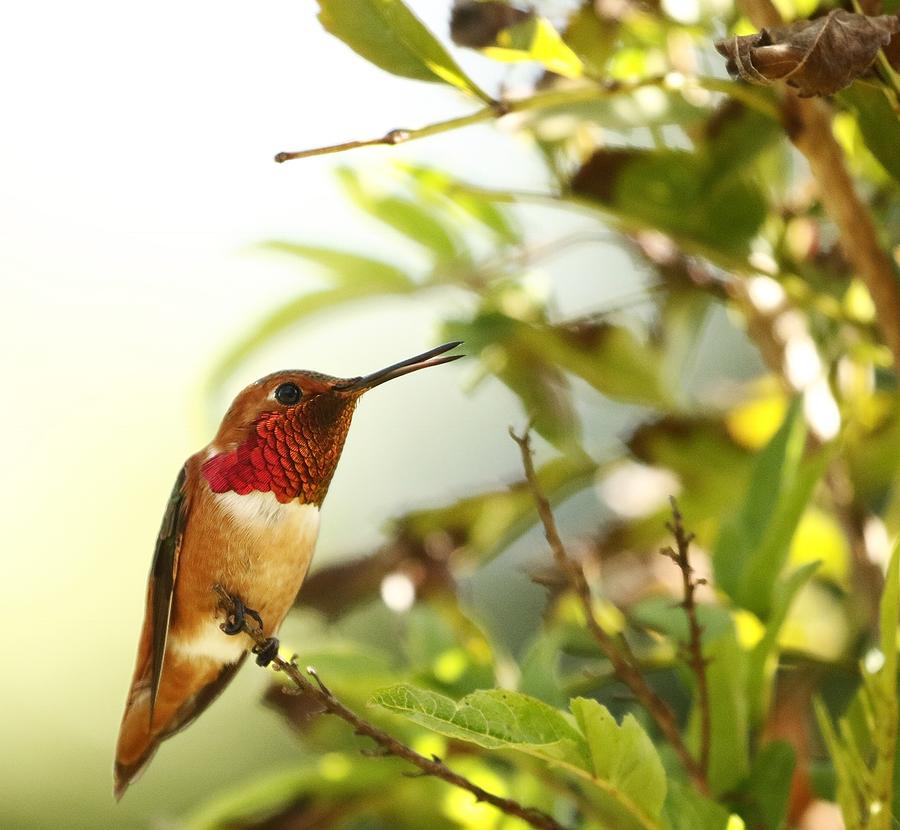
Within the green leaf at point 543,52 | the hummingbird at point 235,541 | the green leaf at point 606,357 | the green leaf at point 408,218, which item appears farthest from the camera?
the green leaf at point 408,218

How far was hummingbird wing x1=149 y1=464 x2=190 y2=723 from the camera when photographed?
0.56 m

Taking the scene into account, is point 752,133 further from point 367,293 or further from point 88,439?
point 88,439

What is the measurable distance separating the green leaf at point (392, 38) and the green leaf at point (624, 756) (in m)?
0.32

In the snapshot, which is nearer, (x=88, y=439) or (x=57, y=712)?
Result: (x=57, y=712)

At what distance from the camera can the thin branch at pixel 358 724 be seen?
457 millimetres

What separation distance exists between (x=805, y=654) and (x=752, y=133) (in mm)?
378

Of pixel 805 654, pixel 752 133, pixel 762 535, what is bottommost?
pixel 805 654

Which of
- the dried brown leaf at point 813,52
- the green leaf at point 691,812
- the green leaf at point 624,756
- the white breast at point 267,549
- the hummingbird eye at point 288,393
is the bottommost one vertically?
the green leaf at point 691,812

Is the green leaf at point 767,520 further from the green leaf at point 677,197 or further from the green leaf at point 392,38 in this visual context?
the green leaf at point 392,38

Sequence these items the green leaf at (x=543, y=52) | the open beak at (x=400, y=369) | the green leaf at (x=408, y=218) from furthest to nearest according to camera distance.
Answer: the green leaf at (x=408, y=218) → the green leaf at (x=543, y=52) → the open beak at (x=400, y=369)

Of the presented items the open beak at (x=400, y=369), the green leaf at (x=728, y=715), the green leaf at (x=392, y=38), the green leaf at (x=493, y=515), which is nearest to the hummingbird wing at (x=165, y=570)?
the open beak at (x=400, y=369)

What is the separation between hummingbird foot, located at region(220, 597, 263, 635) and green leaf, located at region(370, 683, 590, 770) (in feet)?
0.29

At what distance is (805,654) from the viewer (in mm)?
837

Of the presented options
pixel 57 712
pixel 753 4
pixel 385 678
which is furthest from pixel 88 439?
pixel 753 4
